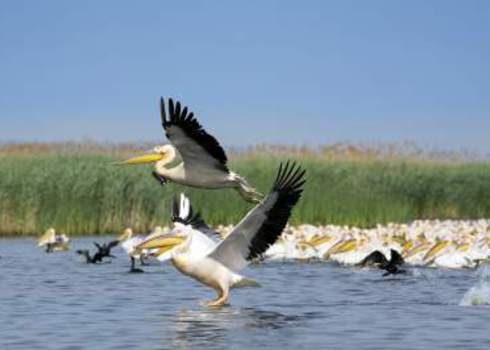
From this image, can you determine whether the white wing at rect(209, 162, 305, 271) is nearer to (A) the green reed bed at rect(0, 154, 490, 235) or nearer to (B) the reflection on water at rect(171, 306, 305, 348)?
(B) the reflection on water at rect(171, 306, 305, 348)

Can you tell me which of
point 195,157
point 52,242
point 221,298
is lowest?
point 221,298

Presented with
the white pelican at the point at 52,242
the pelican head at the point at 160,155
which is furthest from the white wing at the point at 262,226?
the white pelican at the point at 52,242

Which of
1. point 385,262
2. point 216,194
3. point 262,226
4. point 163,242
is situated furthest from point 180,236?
point 216,194

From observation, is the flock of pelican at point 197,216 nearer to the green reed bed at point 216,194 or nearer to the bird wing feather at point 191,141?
the bird wing feather at point 191,141

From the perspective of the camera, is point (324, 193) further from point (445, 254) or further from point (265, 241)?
point (265, 241)

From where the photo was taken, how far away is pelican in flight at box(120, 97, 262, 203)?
33.9 ft

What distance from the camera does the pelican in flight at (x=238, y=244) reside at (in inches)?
402

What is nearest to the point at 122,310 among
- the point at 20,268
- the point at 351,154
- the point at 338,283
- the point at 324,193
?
the point at 338,283

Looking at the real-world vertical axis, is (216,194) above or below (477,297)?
above

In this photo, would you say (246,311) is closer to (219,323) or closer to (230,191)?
(219,323)

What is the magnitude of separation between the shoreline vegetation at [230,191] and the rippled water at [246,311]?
5.26 m

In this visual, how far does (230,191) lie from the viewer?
74.4 ft

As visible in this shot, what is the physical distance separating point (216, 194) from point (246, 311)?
11772 mm

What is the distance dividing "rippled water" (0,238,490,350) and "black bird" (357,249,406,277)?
0.39ft
